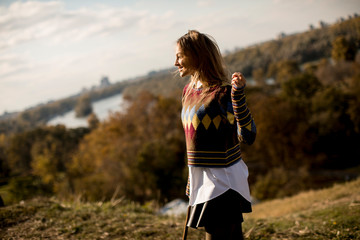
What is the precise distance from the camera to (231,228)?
2246 millimetres

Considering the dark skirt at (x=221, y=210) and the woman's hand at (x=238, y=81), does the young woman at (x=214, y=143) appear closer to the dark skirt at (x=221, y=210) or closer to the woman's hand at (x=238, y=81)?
the dark skirt at (x=221, y=210)

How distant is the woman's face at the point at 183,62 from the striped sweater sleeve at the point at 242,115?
0.53 meters

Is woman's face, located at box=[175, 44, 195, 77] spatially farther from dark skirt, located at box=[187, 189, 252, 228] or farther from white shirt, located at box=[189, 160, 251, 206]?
dark skirt, located at box=[187, 189, 252, 228]

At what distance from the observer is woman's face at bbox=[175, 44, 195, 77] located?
235cm

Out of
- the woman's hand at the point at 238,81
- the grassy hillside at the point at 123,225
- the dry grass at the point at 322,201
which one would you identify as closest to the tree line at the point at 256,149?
the dry grass at the point at 322,201

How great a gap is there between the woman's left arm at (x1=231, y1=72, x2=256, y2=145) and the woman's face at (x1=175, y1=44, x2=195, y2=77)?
0.49 meters

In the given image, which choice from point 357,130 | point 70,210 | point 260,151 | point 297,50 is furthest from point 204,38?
point 297,50

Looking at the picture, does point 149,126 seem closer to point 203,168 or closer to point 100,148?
point 100,148

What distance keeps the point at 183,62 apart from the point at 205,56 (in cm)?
21

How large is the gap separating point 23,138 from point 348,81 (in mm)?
46607

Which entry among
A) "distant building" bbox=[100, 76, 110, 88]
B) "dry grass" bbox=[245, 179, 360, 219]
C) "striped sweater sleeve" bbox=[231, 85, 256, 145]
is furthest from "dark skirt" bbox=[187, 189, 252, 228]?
"distant building" bbox=[100, 76, 110, 88]

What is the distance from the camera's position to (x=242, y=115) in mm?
2062

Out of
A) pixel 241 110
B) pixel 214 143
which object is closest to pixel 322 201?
pixel 214 143

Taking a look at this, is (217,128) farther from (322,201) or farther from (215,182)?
(322,201)
